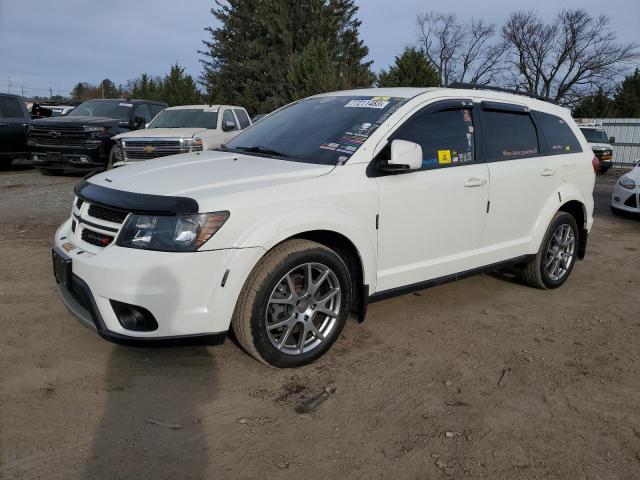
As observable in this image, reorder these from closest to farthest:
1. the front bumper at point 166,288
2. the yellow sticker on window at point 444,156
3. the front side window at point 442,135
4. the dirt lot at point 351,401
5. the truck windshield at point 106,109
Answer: the dirt lot at point 351,401 → the front bumper at point 166,288 → the front side window at point 442,135 → the yellow sticker on window at point 444,156 → the truck windshield at point 106,109

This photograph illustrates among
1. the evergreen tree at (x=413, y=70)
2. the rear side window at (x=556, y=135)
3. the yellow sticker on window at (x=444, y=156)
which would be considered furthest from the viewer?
the evergreen tree at (x=413, y=70)

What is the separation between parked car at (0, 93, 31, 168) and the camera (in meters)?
13.2

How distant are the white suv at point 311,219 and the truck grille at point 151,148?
550cm

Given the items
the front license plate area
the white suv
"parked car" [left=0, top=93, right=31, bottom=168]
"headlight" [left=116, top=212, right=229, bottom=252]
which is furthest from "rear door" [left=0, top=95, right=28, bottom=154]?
"headlight" [left=116, top=212, right=229, bottom=252]

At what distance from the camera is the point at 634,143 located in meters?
24.5

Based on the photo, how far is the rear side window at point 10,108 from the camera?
13.4 meters

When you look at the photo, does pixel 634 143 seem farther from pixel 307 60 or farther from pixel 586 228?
pixel 586 228

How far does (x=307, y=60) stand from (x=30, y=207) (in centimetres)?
1663

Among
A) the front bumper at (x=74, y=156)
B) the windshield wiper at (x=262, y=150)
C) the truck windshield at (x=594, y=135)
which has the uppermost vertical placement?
the truck windshield at (x=594, y=135)

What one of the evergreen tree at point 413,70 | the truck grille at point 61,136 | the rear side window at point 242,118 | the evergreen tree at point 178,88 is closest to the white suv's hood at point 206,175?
the rear side window at point 242,118

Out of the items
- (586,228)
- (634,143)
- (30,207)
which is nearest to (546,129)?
(586,228)

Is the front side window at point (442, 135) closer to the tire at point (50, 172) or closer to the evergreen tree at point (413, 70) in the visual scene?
the tire at point (50, 172)

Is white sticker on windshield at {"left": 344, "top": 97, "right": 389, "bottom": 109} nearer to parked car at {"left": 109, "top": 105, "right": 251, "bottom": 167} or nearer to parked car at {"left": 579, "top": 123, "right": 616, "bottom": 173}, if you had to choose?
parked car at {"left": 109, "top": 105, "right": 251, "bottom": 167}

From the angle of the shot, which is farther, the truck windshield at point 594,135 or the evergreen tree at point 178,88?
the evergreen tree at point 178,88
